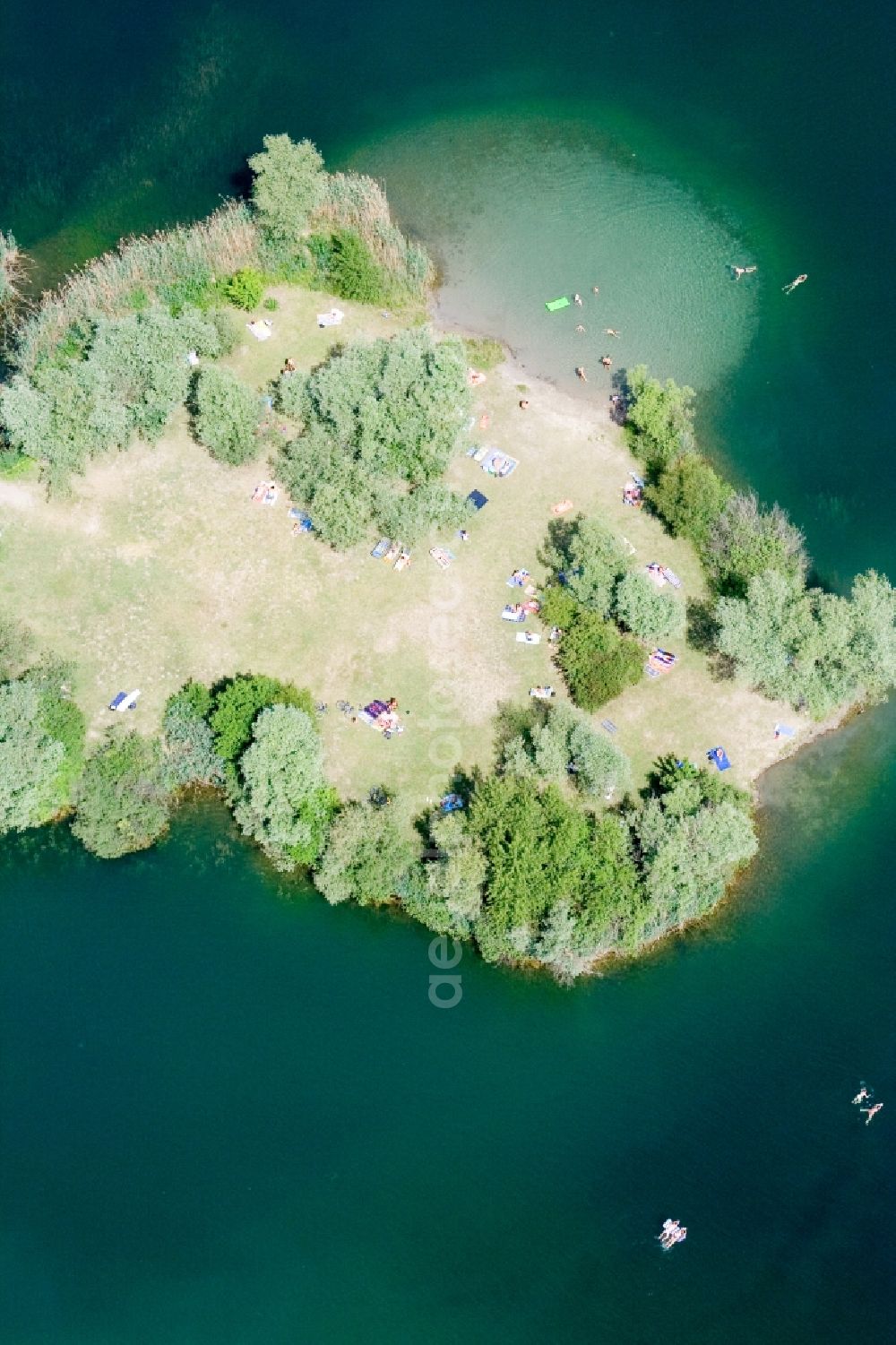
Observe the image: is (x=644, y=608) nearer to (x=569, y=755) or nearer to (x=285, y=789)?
(x=569, y=755)

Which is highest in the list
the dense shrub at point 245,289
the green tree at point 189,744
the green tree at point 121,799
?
the dense shrub at point 245,289

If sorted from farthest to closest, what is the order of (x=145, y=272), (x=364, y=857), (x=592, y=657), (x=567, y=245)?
(x=567, y=245) → (x=145, y=272) → (x=592, y=657) → (x=364, y=857)

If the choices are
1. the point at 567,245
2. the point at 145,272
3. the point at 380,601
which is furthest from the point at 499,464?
the point at 145,272

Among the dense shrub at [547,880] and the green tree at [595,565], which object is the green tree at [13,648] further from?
the green tree at [595,565]

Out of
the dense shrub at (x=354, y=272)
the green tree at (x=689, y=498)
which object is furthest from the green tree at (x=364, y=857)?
the dense shrub at (x=354, y=272)

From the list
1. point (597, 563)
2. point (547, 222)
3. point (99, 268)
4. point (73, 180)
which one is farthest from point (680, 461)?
point (73, 180)

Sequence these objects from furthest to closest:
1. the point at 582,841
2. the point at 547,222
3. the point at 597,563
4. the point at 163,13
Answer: the point at 163,13, the point at 547,222, the point at 597,563, the point at 582,841

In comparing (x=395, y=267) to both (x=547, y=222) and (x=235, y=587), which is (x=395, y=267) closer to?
(x=547, y=222)
